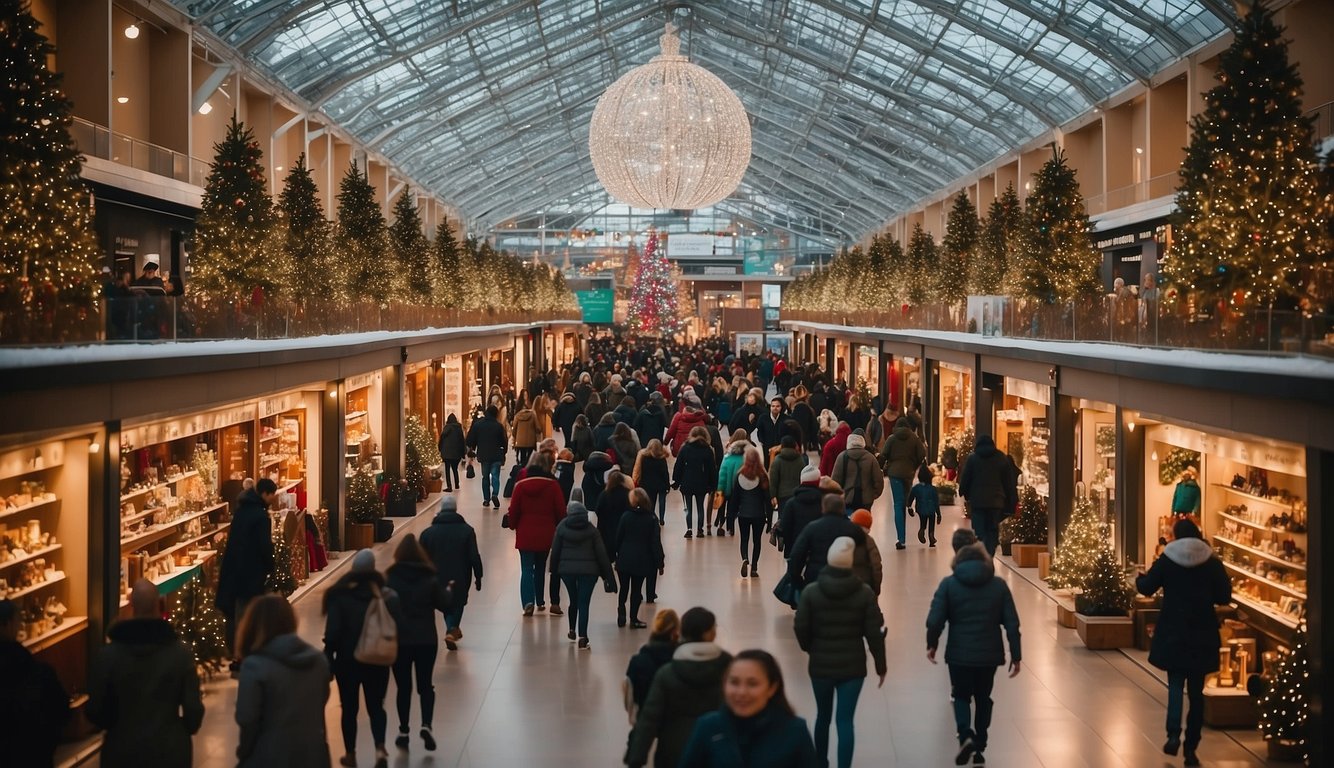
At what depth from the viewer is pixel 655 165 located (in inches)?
1078

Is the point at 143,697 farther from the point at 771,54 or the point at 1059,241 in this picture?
the point at 771,54

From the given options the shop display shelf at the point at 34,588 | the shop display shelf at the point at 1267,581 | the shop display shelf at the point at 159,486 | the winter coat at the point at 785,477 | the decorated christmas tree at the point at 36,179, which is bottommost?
the shop display shelf at the point at 1267,581

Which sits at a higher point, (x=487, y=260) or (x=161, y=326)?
(x=487, y=260)

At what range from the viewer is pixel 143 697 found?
577 centimetres

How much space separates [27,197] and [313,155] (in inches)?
1253

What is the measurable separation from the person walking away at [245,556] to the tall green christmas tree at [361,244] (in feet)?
48.9

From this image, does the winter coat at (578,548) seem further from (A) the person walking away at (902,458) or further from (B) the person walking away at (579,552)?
(A) the person walking away at (902,458)

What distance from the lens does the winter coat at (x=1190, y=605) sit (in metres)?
7.80

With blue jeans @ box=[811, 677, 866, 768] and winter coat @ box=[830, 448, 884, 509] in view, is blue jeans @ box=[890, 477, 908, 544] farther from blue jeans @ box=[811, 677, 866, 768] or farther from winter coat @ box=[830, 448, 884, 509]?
blue jeans @ box=[811, 677, 866, 768]

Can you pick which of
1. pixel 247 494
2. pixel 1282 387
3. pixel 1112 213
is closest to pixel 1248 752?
pixel 1282 387

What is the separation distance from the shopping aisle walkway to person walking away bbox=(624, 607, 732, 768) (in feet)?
8.65

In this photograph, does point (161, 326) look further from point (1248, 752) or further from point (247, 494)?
point (1248, 752)

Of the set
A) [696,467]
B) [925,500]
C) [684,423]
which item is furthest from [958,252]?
[696,467]

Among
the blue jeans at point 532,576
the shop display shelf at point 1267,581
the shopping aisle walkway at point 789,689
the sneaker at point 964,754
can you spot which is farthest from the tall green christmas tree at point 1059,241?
the sneaker at point 964,754
